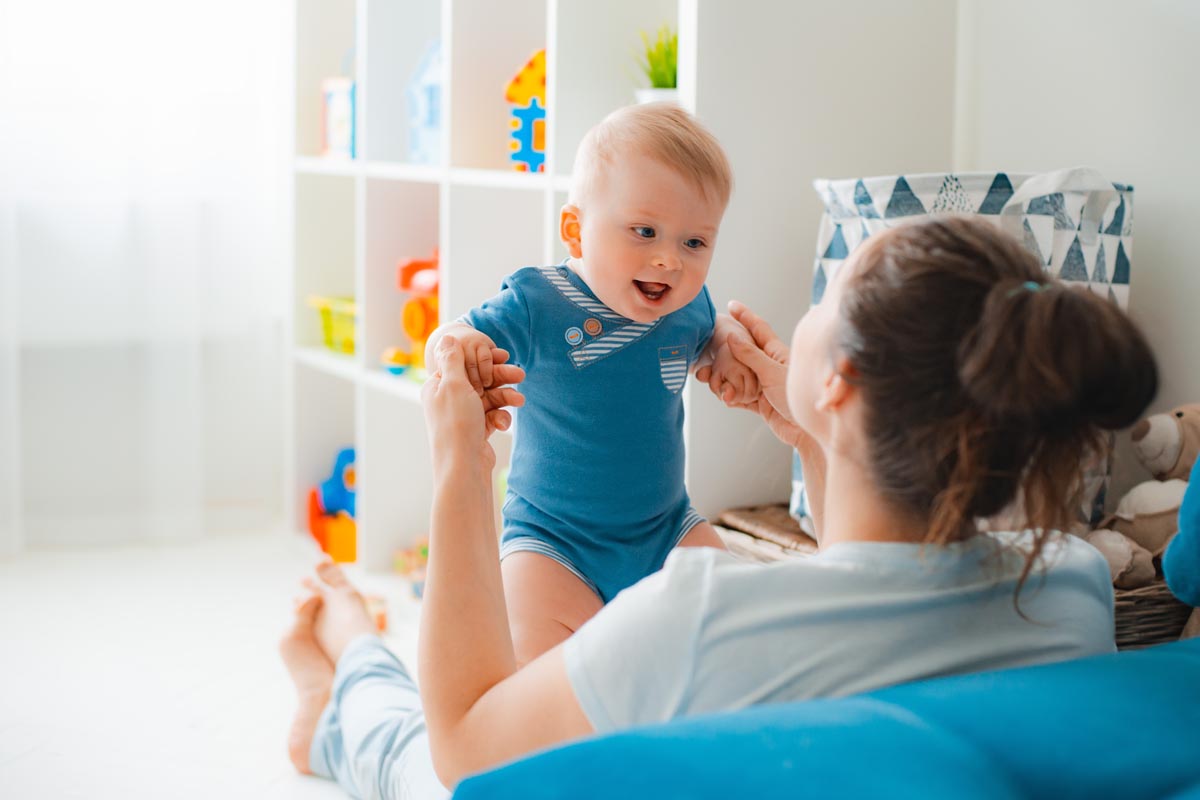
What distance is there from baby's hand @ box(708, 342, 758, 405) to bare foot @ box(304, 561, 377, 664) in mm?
657

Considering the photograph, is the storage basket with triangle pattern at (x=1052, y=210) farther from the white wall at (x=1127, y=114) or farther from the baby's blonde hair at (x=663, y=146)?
the baby's blonde hair at (x=663, y=146)

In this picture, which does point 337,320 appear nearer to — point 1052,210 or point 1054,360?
point 1052,210

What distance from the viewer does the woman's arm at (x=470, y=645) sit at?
81 centimetres

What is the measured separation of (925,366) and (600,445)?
608mm

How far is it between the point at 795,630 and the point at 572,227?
68 centimetres

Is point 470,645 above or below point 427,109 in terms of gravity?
below

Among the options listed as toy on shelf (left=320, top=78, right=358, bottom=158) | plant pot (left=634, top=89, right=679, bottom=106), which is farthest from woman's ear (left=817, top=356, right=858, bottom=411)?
toy on shelf (left=320, top=78, right=358, bottom=158)

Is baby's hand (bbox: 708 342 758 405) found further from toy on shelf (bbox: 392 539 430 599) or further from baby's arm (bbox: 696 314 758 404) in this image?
toy on shelf (bbox: 392 539 430 599)

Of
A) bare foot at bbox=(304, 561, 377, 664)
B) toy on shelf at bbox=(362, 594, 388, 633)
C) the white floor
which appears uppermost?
bare foot at bbox=(304, 561, 377, 664)

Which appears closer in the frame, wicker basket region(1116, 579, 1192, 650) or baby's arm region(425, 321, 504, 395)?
baby's arm region(425, 321, 504, 395)

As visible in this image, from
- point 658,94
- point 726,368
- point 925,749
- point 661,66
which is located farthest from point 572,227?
point 925,749

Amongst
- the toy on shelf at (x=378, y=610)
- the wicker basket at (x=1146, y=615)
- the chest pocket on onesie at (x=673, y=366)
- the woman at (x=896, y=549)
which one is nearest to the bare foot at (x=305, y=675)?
the toy on shelf at (x=378, y=610)

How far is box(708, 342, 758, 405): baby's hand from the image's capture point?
137cm

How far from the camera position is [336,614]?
1781 millimetres
